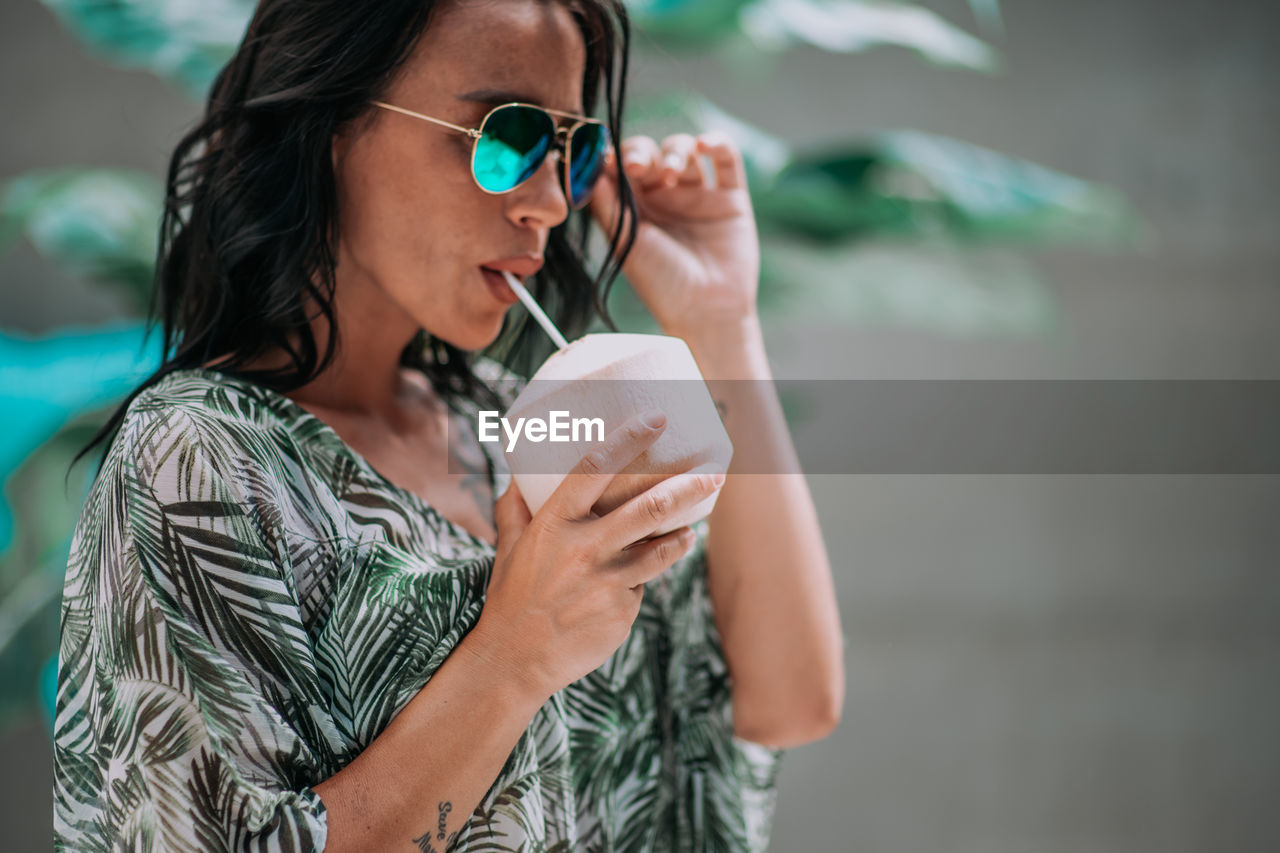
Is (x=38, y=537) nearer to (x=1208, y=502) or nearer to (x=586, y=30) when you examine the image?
(x=586, y=30)

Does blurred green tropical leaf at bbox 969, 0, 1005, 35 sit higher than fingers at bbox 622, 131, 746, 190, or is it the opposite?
blurred green tropical leaf at bbox 969, 0, 1005, 35

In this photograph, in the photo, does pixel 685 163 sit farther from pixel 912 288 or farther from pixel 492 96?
pixel 912 288

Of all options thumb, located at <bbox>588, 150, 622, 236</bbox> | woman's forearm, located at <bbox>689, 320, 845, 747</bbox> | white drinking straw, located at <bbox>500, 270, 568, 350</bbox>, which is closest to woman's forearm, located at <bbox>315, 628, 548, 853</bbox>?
white drinking straw, located at <bbox>500, 270, 568, 350</bbox>

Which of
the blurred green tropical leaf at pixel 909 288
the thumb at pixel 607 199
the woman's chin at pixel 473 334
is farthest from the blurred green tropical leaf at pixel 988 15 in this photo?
the woman's chin at pixel 473 334

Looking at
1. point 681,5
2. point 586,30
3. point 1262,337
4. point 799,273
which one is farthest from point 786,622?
point 1262,337

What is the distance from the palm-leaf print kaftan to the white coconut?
155mm

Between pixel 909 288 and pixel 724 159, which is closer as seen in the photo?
pixel 724 159

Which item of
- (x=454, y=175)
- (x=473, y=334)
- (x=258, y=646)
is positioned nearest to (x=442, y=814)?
(x=258, y=646)

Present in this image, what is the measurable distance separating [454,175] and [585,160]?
0.49 ft

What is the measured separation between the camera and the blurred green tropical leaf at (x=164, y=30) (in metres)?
1.98

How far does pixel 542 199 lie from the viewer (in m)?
0.96

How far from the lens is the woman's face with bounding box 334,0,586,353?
0.92 m

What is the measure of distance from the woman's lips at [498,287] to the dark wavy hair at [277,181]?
0.15 metres

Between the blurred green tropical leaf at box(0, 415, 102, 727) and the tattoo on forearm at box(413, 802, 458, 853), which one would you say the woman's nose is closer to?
the tattoo on forearm at box(413, 802, 458, 853)
